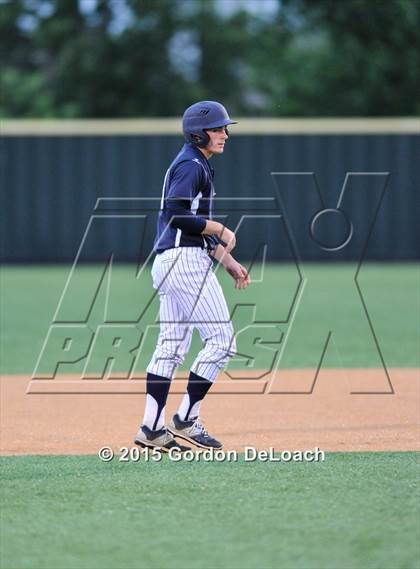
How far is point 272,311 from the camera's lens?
1595cm

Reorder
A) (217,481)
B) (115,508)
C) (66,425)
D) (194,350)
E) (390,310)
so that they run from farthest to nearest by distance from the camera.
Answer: (390,310) < (194,350) < (66,425) < (217,481) < (115,508)

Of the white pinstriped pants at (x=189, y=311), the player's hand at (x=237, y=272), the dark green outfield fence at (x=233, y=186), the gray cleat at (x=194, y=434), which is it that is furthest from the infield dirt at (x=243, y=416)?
the dark green outfield fence at (x=233, y=186)

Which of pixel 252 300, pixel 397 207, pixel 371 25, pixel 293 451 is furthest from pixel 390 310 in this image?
pixel 371 25

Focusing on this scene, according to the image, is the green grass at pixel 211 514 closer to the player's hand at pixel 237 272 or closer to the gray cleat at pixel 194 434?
the gray cleat at pixel 194 434

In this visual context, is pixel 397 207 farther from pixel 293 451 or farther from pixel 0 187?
pixel 293 451

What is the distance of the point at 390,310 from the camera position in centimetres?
1628

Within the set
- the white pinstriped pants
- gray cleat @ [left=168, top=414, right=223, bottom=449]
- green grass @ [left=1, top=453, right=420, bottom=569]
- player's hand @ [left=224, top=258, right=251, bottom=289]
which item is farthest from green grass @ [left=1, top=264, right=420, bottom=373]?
green grass @ [left=1, top=453, right=420, bottom=569]

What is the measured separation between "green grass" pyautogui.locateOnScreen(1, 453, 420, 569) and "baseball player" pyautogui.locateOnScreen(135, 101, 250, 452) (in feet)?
1.66

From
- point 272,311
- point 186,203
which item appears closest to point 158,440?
point 186,203

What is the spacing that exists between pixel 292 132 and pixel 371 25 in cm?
1086

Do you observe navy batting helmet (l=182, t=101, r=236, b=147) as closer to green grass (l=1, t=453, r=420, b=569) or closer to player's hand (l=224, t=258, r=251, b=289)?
player's hand (l=224, t=258, r=251, b=289)

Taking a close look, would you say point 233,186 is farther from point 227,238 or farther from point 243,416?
point 227,238

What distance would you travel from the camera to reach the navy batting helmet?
22.7 feet

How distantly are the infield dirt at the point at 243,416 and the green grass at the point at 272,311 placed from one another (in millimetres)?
1282
